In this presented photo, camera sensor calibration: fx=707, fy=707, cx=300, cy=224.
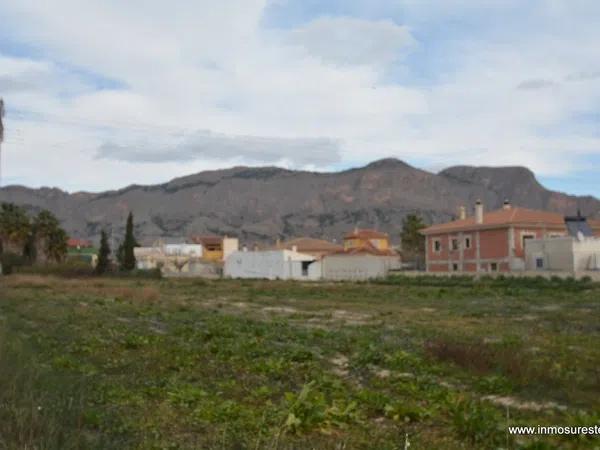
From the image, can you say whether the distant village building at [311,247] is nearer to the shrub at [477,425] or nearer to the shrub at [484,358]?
the shrub at [484,358]

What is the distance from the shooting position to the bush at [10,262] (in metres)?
68.4

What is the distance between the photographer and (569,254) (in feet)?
184

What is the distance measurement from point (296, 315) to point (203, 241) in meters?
110

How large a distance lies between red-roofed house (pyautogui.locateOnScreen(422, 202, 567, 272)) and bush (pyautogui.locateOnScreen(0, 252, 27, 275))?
4176cm

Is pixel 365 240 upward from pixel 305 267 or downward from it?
upward

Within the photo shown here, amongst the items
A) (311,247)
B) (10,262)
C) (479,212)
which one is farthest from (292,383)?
(311,247)

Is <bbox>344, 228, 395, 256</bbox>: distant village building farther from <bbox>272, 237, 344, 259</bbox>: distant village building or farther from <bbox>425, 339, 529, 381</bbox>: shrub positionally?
<bbox>425, 339, 529, 381</bbox>: shrub

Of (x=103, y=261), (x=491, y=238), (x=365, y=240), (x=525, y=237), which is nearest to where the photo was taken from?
(x=525, y=237)

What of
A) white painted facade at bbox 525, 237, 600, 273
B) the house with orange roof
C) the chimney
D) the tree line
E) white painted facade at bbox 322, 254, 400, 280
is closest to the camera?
white painted facade at bbox 525, 237, 600, 273

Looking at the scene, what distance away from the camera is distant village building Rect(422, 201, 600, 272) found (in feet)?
204

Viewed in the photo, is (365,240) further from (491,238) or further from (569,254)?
(569,254)

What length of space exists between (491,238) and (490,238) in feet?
0.63

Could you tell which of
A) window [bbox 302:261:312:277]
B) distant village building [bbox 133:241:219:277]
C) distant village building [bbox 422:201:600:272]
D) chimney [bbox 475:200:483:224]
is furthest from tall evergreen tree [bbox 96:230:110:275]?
chimney [bbox 475:200:483:224]

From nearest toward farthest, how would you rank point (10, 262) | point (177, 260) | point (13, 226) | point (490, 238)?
point (490, 238) → point (10, 262) → point (13, 226) → point (177, 260)
